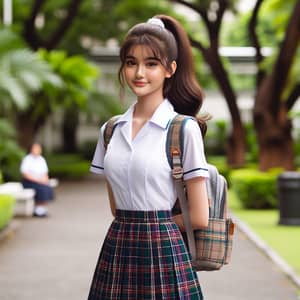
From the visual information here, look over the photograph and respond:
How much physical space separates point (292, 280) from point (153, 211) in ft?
21.8

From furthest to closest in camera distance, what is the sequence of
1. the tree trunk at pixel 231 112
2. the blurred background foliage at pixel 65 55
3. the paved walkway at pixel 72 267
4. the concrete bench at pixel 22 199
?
the tree trunk at pixel 231 112 → the blurred background foliage at pixel 65 55 → the concrete bench at pixel 22 199 → the paved walkway at pixel 72 267

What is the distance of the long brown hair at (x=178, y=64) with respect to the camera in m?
4.18

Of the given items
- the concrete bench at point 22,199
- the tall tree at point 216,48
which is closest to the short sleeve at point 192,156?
the concrete bench at point 22,199

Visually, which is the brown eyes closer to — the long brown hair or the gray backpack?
the long brown hair

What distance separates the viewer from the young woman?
405 cm

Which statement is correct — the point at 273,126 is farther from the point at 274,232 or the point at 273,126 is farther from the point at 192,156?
the point at 192,156

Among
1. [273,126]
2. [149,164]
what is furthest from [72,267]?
[273,126]

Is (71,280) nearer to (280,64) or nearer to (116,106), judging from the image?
(280,64)

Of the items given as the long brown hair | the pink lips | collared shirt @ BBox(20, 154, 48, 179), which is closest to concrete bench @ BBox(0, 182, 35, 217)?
collared shirt @ BBox(20, 154, 48, 179)

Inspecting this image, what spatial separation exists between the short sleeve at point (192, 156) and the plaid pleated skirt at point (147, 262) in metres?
0.23

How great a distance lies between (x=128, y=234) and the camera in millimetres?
4113

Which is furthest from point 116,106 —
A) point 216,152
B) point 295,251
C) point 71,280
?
point 71,280

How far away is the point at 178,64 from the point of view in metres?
4.30

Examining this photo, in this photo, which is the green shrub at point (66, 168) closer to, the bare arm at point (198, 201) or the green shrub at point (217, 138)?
the green shrub at point (217, 138)
